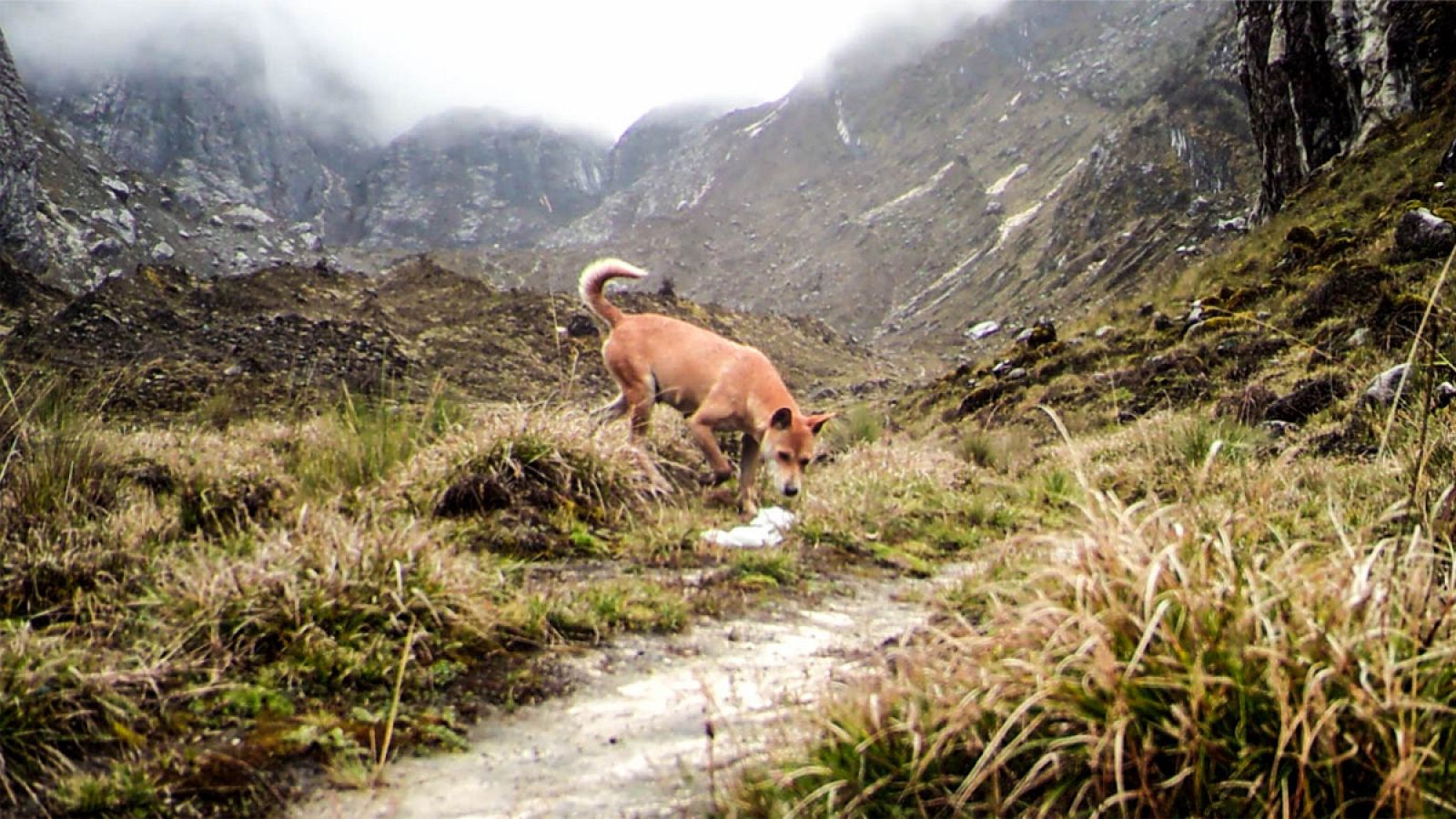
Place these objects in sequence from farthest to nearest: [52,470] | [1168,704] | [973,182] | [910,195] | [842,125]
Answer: [842,125] < [910,195] < [973,182] < [52,470] < [1168,704]

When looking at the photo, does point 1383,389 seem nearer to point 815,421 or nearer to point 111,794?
point 815,421

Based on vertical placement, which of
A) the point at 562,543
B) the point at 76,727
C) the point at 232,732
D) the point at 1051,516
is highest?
the point at 76,727

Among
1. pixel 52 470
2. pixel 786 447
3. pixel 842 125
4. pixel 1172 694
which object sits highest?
pixel 52 470

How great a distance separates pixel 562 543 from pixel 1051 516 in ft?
14.3

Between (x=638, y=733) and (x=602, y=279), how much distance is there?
22.5 ft

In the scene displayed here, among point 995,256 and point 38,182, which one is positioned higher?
point 38,182

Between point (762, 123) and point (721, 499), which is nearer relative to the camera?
point (721, 499)

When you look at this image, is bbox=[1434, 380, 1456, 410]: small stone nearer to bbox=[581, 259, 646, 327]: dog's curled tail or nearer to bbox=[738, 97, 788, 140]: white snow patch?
bbox=[581, 259, 646, 327]: dog's curled tail

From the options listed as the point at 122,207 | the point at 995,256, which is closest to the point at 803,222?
the point at 995,256

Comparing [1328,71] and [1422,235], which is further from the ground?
[1328,71]

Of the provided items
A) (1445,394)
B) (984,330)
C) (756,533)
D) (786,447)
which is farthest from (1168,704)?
(984,330)

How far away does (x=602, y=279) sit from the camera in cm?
995

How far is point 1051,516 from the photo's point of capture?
8594mm

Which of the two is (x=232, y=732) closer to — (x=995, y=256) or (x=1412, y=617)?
(x=1412, y=617)
